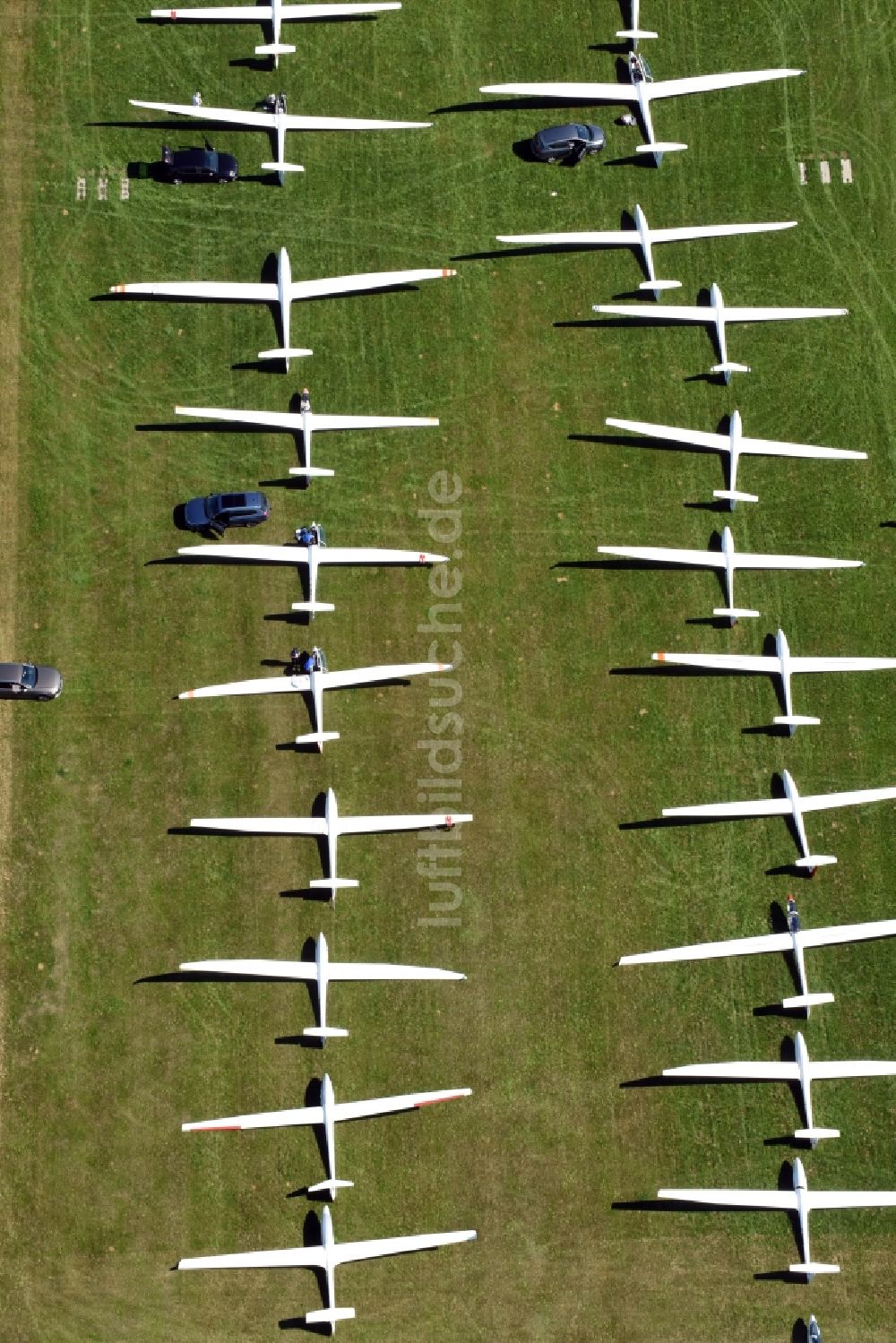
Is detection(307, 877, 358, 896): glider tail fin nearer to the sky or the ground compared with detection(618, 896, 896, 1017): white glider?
nearer to the sky

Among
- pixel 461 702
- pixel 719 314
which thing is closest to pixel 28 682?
pixel 461 702

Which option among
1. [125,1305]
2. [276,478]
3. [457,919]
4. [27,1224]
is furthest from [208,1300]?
[276,478]

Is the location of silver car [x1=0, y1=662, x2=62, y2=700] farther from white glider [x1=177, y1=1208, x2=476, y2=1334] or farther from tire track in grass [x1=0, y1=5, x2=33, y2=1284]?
white glider [x1=177, y1=1208, x2=476, y2=1334]

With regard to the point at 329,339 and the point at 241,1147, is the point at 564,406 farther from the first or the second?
the point at 241,1147

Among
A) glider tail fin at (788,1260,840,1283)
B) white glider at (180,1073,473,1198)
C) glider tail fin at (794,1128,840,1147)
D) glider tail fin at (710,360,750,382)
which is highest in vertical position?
glider tail fin at (710,360,750,382)

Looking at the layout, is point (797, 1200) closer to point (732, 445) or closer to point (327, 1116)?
point (327, 1116)

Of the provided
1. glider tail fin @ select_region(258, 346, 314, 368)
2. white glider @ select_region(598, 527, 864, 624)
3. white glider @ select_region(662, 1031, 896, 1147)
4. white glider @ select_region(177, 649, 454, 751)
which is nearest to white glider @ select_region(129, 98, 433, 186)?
glider tail fin @ select_region(258, 346, 314, 368)

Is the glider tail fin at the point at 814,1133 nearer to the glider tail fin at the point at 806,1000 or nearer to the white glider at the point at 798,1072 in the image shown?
the white glider at the point at 798,1072
